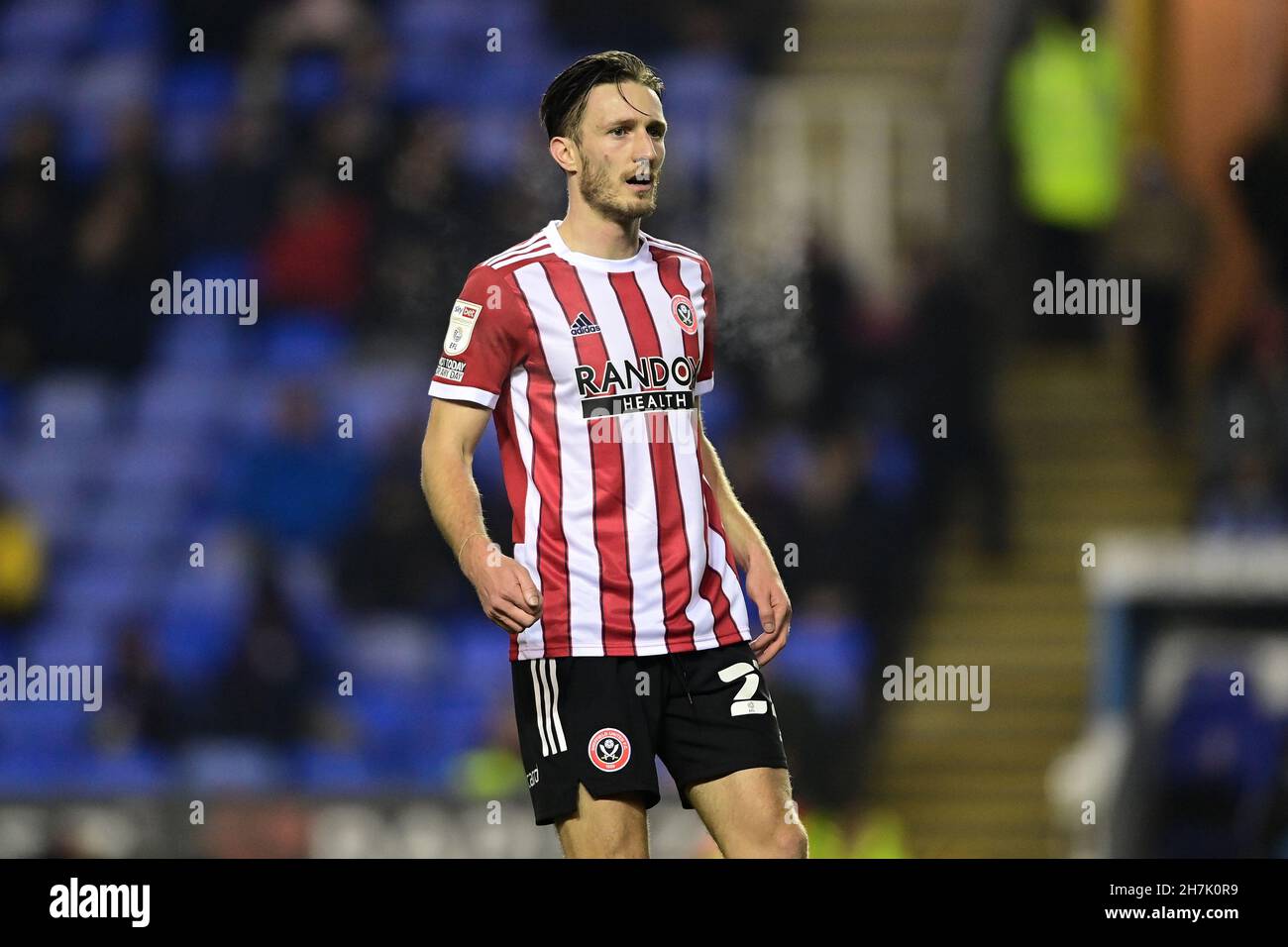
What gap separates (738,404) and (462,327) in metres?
6.21

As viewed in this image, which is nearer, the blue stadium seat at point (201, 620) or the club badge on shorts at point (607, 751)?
the club badge on shorts at point (607, 751)

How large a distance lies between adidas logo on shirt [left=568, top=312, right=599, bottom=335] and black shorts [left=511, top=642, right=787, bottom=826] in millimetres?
622

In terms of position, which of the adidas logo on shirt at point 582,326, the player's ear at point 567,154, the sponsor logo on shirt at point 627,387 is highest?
the player's ear at point 567,154

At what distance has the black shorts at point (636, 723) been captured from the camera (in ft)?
12.6

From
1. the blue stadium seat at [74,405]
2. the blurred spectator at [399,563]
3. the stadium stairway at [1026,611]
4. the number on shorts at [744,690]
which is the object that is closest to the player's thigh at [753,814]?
the number on shorts at [744,690]

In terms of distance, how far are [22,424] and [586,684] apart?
314 inches

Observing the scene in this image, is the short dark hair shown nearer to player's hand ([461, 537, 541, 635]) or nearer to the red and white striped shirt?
the red and white striped shirt

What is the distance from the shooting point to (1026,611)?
416 inches

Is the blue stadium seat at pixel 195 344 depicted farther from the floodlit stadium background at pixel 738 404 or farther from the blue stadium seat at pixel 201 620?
the blue stadium seat at pixel 201 620

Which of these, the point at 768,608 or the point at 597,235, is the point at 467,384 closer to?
the point at 597,235

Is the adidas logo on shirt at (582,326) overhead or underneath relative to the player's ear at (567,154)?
underneath

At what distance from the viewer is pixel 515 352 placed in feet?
13.0

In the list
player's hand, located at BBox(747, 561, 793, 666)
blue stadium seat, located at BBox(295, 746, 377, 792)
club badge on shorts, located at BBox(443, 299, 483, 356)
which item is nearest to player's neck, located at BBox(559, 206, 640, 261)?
club badge on shorts, located at BBox(443, 299, 483, 356)
